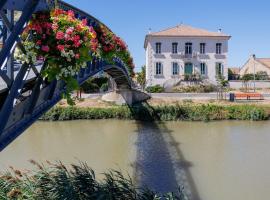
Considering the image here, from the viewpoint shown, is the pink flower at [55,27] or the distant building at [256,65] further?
the distant building at [256,65]

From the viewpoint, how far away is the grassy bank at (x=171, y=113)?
1014 inches

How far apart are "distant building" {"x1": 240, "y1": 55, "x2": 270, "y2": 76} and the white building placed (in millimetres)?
13469

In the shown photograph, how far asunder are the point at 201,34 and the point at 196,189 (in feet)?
103

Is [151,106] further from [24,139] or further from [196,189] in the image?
[196,189]

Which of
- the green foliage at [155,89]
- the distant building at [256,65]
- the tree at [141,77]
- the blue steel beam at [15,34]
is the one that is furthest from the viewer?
the distant building at [256,65]

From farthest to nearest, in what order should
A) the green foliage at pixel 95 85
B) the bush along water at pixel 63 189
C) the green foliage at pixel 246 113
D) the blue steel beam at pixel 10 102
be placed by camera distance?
the green foliage at pixel 95 85
the green foliage at pixel 246 113
the bush along water at pixel 63 189
the blue steel beam at pixel 10 102

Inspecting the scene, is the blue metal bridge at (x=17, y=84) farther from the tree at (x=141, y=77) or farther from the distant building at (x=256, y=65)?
the distant building at (x=256, y=65)

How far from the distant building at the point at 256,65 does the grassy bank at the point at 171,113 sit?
27.6m

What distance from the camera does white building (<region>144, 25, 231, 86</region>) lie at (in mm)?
40281

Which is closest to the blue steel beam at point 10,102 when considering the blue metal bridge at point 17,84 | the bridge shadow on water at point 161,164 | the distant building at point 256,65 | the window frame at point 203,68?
the blue metal bridge at point 17,84

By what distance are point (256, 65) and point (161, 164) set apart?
145 ft

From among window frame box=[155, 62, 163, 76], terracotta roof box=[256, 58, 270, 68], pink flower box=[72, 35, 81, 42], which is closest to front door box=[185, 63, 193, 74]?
window frame box=[155, 62, 163, 76]

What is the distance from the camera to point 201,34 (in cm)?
4044

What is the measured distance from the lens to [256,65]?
178 feet
